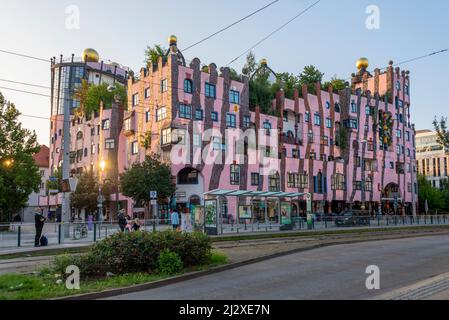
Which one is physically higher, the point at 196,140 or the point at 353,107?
the point at 353,107

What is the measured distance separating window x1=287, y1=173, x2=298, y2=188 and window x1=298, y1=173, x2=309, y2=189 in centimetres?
68

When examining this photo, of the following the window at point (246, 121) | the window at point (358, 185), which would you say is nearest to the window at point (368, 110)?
the window at point (358, 185)

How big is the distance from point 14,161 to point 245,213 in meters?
21.7

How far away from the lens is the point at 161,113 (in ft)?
169

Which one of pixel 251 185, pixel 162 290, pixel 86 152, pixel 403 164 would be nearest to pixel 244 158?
pixel 251 185

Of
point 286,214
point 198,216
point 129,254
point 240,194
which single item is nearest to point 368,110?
point 286,214

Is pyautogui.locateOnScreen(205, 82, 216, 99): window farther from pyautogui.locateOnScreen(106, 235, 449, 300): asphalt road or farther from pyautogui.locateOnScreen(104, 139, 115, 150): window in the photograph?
pyautogui.locateOnScreen(106, 235, 449, 300): asphalt road

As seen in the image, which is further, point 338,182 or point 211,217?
point 338,182

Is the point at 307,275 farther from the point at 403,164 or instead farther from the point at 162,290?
the point at 403,164

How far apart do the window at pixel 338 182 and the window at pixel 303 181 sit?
17.2ft

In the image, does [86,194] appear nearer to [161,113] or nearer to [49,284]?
[161,113]

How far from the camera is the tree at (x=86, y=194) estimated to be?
56922mm

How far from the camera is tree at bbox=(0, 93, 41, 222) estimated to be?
41406mm

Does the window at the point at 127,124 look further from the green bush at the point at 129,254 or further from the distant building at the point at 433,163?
the distant building at the point at 433,163
